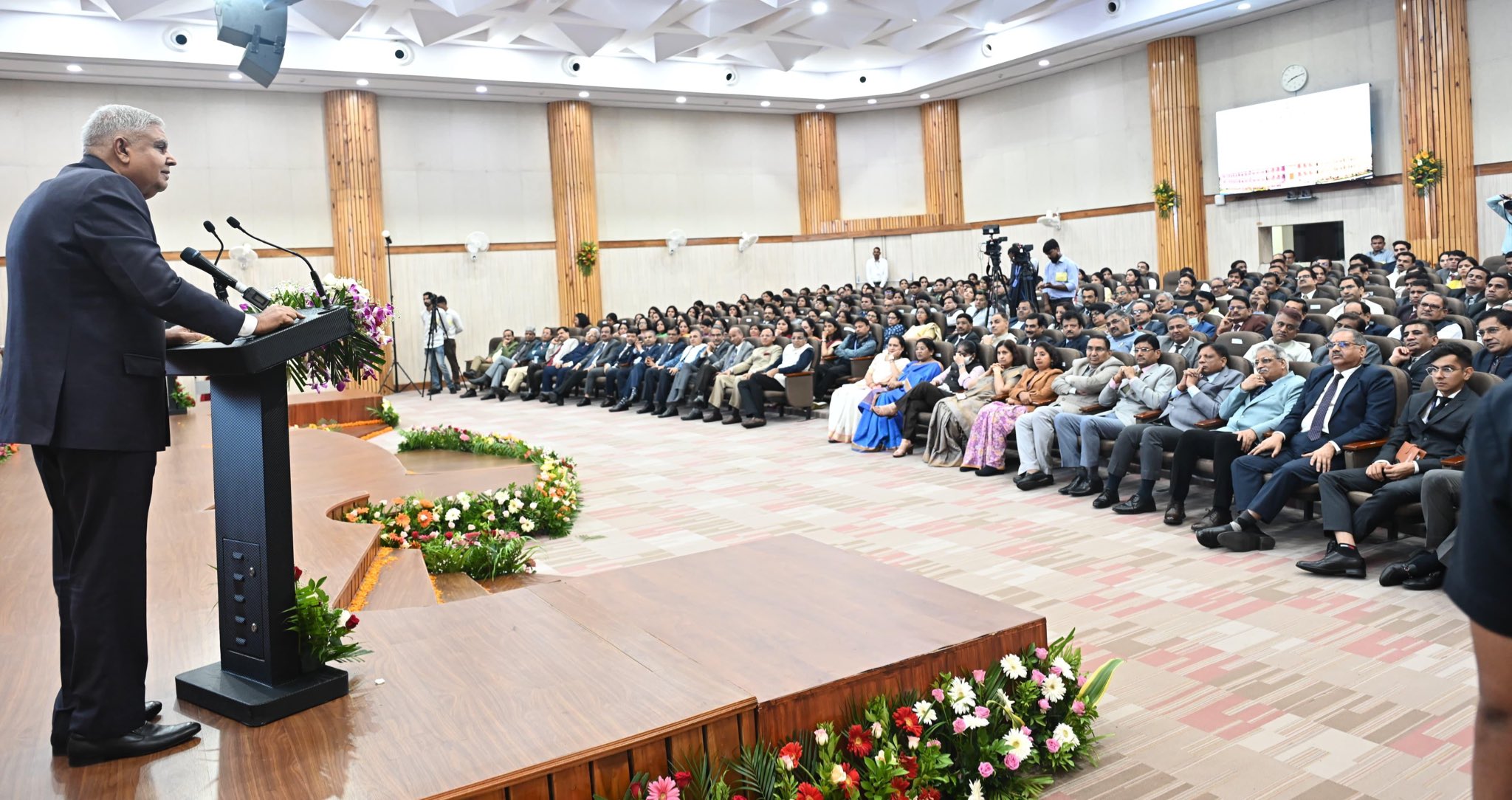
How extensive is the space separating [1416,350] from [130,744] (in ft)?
18.8

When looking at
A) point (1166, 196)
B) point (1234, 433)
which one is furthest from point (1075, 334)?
point (1166, 196)

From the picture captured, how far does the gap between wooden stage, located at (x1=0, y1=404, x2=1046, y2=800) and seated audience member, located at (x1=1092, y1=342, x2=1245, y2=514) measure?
9.08ft

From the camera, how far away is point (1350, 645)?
3648 mm

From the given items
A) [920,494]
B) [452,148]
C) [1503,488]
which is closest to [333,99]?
[452,148]

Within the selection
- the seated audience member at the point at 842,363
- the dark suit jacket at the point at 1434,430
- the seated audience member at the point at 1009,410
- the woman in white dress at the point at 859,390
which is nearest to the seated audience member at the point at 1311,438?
the dark suit jacket at the point at 1434,430

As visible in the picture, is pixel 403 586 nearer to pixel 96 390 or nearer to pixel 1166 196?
pixel 96 390

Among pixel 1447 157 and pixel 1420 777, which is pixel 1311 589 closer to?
pixel 1420 777

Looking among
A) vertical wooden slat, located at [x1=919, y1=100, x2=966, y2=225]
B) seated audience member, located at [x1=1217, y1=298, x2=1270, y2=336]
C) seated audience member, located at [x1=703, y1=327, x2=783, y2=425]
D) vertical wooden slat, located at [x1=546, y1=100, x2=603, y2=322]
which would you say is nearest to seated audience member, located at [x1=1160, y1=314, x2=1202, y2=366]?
seated audience member, located at [x1=1217, y1=298, x2=1270, y2=336]

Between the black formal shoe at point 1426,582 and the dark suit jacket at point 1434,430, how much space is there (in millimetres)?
457

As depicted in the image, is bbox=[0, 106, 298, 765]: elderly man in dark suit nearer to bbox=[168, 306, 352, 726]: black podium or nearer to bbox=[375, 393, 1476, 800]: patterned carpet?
bbox=[168, 306, 352, 726]: black podium

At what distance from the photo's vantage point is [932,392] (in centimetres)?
827

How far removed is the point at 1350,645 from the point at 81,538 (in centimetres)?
370

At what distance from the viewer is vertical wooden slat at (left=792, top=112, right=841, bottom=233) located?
65.0ft

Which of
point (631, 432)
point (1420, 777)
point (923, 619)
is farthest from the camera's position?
point (631, 432)
